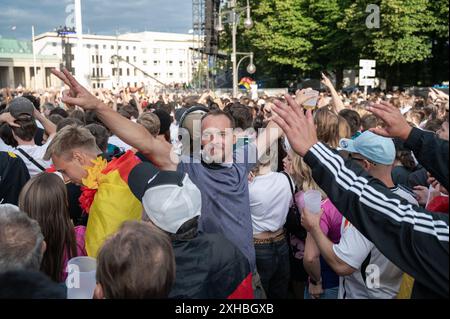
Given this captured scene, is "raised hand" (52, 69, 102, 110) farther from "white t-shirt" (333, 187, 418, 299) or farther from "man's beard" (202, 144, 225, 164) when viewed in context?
"white t-shirt" (333, 187, 418, 299)

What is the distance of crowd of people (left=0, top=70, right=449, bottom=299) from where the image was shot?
1622 mm

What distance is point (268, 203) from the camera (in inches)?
131

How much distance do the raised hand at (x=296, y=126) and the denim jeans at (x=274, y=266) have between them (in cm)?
181

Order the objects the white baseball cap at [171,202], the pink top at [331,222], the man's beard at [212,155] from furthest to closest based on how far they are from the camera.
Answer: the pink top at [331,222] < the man's beard at [212,155] < the white baseball cap at [171,202]

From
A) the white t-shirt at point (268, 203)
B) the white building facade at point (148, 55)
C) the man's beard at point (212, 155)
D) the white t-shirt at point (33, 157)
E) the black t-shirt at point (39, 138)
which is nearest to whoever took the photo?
the man's beard at point (212, 155)

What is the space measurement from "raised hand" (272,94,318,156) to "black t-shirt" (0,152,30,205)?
9.11 feet

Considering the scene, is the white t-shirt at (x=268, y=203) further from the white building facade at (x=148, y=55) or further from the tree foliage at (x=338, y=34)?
the white building facade at (x=148, y=55)

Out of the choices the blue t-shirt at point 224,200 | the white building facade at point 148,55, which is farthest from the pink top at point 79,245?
the white building facade at point 148,55

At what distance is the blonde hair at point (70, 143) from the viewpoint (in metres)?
3.14

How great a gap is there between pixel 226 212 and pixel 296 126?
99 cm

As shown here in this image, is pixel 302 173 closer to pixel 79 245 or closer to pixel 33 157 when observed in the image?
pixel 79 245

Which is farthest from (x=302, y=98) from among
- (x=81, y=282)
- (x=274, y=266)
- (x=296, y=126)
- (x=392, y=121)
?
(x=81, y=282)

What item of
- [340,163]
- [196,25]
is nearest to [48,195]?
[340,163]

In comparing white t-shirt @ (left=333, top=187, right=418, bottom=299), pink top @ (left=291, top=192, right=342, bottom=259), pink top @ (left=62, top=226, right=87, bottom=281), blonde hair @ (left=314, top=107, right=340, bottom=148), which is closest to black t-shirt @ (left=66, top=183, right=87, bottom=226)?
pink top @ (left=62, top=226, right=87, bottom=281)
